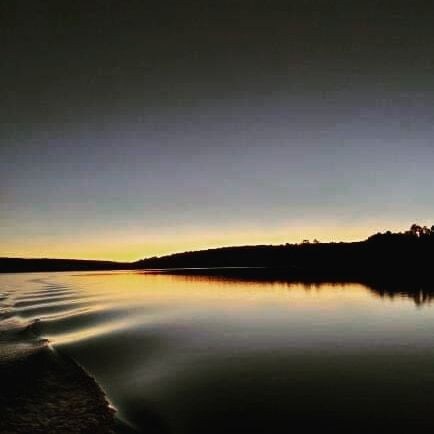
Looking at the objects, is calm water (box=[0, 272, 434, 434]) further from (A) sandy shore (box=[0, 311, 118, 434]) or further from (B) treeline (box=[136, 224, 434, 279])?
(B) treeline (box=[136, 224, 434, 279])

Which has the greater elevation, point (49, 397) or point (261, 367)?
point (49, 397)

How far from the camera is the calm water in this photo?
7.85 meters

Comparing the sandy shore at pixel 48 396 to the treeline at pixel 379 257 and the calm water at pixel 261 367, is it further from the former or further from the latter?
the treeline at pixel 379 257

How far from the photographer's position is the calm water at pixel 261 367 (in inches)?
309

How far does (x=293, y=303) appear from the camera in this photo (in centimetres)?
2895

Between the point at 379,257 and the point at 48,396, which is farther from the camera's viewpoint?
the point at 379,257

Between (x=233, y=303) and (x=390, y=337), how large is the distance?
15222mm

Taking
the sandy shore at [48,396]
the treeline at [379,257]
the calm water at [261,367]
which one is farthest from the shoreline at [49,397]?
the treeline at [379,257]

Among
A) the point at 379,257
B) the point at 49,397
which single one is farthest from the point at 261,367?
the point at 379,257

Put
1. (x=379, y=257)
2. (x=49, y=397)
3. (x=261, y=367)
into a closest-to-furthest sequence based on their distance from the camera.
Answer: (x=49, y=397), (x=261, y=367), (x=379, y=257)

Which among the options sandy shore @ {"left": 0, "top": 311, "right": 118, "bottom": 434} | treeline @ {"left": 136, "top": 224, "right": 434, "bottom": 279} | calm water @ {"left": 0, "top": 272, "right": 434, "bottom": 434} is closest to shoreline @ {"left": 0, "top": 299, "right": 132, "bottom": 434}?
sandy shore @ {"left": 0, "top": 311, "right": 118, "bottom": 434}

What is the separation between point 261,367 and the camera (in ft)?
38.9

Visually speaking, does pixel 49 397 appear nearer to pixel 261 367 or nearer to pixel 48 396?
pixel 48 396

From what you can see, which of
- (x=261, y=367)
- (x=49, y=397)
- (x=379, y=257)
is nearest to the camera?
(x=49, y=397)
